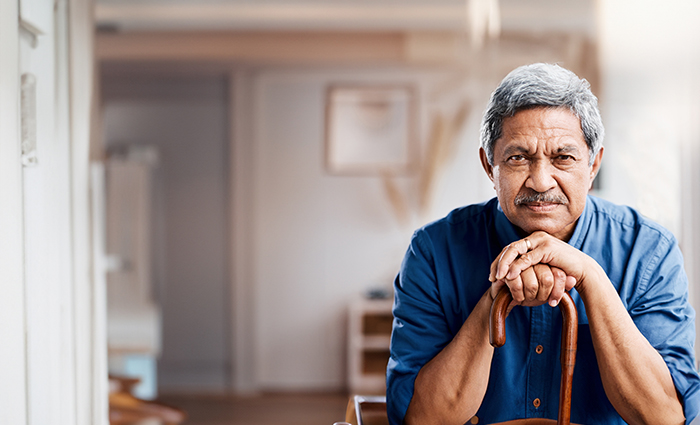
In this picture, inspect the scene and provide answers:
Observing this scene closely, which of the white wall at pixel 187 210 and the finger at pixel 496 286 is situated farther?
the white wall at pixel 187 210

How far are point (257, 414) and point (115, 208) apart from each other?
1548 millimetres

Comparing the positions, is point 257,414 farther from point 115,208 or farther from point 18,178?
point 18,178

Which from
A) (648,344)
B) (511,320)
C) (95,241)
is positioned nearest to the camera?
(648,344)

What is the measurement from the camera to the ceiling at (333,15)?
3.17 m

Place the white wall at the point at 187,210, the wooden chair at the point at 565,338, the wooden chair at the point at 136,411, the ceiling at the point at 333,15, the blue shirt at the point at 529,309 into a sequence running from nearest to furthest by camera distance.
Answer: the wooden chair at the point at 565,338 → the blue shirt at the point at 529,309 → the wooden chair at the point at 136,411 → the ceiling at the point at 333,15 → the white wall at the point at 187,210

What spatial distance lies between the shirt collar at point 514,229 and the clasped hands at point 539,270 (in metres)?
0.16

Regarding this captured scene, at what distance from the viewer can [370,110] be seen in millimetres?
3963

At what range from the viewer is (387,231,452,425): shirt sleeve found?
1.00 meters

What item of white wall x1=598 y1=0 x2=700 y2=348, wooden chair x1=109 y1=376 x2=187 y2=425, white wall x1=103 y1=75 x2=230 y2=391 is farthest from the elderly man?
white wall x1=103 y1=75 x2=230 y2=391

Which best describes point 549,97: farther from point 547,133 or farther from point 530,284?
point 530,284

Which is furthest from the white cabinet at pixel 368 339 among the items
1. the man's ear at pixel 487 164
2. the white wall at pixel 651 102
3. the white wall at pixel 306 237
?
the man's ear at pixel 487 164

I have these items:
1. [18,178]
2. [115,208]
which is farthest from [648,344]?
[115,208]

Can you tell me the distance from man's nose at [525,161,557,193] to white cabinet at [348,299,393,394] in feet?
9.28

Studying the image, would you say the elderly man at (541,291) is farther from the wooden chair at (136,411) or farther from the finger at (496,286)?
the wooden chair at (136,411)
